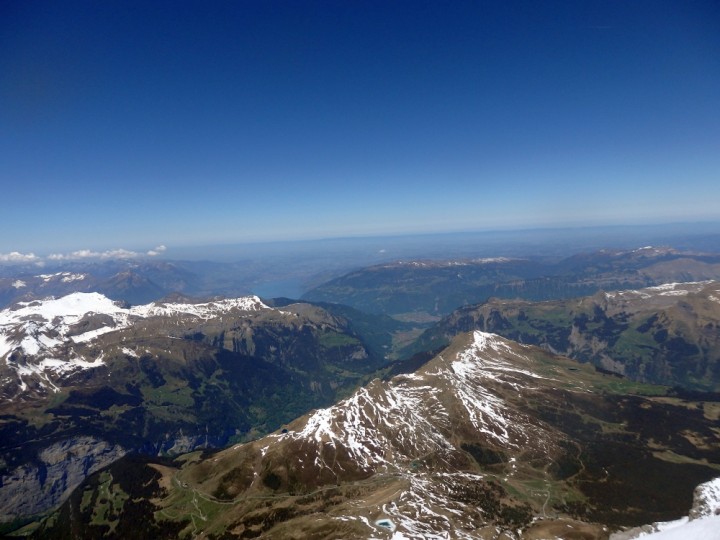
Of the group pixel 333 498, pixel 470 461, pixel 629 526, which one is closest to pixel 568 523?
pixel 629 526

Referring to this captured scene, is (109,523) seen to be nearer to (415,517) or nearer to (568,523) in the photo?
(415,517)

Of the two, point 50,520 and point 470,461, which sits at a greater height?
point 470,461

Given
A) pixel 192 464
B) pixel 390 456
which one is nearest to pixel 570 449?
pixel 390 456

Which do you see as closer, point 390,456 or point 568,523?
point 568,523

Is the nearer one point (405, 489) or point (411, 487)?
point (405, 489)

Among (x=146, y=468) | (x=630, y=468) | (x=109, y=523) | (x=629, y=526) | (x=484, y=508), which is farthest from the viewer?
(x=146, y=468)

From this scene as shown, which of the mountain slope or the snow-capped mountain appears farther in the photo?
the mountain slope

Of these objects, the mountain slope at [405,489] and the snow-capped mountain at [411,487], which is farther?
the mountain slope at [405,489]

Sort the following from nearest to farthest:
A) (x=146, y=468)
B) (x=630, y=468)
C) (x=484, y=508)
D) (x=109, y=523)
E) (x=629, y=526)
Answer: (x=629, y=526)
(x=484, y=508)
(x=109, y=523)
(x=630, y=468)
(x=146, y=468)

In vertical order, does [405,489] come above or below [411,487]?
above
